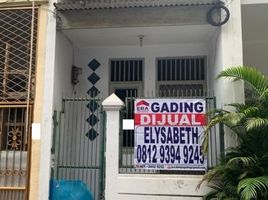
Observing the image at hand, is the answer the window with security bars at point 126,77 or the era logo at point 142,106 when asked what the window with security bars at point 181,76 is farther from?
the era logo at point 142,106

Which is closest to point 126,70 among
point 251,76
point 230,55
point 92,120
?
point 92,120

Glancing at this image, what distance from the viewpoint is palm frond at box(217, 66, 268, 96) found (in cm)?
660

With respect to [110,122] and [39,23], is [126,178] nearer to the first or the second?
[110,122]

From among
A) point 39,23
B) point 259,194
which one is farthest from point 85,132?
point 259,194

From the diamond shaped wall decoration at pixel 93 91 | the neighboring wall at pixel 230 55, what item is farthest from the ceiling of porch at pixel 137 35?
the diamond shaped wall decoration at pixel 93 91

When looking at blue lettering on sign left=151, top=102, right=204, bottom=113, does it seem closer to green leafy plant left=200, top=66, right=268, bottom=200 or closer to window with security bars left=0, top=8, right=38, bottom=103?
green leafy plant left=200, top=66, right=268, bottom=200

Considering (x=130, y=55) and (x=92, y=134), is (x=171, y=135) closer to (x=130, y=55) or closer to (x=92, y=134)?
(x=92, y=134)

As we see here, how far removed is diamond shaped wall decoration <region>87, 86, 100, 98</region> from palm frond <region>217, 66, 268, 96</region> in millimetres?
3651

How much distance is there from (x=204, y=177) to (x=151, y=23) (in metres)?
3.22

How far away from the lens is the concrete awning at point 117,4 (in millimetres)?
7742

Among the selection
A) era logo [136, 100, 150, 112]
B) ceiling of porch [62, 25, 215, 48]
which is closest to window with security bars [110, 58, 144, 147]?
ceiling of porch [62, 25, 215, 48]

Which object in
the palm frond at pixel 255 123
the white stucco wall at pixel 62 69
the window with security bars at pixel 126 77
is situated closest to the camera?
the palm frond at pixel 255 123

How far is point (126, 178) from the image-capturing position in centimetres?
720

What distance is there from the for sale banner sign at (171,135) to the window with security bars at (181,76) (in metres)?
1.90
